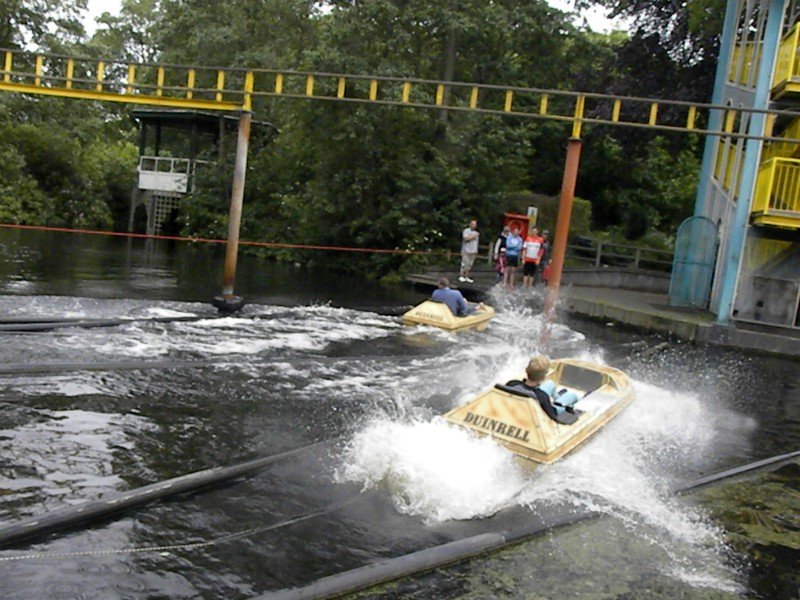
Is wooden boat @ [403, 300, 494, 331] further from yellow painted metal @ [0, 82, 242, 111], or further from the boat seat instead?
the boat seat

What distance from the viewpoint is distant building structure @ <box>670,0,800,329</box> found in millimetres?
17938

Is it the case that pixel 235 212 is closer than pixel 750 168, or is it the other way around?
pixel 235 212

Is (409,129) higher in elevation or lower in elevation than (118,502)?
higher

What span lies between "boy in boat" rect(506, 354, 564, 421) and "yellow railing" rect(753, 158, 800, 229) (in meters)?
11.3

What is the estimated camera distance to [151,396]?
9.57 m

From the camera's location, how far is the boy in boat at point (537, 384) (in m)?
8.44

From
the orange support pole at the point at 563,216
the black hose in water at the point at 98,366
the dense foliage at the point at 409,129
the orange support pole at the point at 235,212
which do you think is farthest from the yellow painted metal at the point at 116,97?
the dense foliage at the point at 409,129

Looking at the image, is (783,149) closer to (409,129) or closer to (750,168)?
(750,168)

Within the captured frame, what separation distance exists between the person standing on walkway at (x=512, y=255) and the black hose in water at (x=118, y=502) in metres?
16.4

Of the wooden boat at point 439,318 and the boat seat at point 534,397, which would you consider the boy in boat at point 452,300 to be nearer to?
the wooden boat at point 439,318

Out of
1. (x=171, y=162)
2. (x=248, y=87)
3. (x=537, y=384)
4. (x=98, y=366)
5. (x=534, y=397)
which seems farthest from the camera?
(x=171, y=162)

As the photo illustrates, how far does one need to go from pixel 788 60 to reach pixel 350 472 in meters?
14.9

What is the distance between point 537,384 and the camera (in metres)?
8.68

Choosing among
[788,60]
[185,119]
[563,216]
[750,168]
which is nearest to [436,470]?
[563,216]
